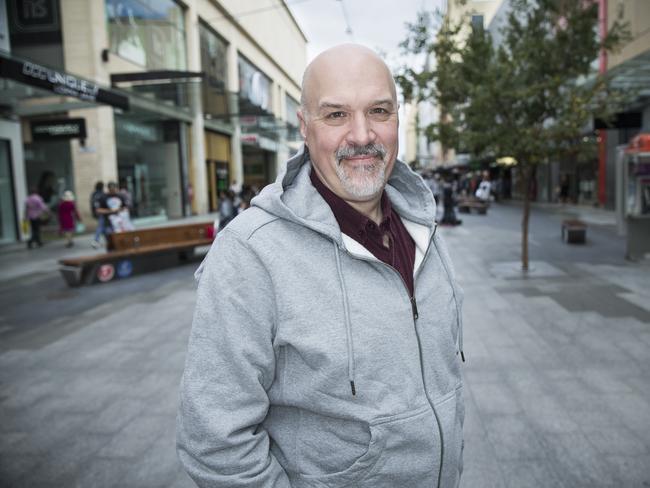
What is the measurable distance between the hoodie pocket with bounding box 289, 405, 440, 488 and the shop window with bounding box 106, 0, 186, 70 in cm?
2026

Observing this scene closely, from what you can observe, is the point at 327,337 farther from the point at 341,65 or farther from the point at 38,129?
the point at 38,129

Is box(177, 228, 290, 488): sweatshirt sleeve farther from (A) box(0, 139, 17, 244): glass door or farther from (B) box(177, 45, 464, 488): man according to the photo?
(A) box(0, 139, 17, 244): glass door

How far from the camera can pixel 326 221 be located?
141 cm

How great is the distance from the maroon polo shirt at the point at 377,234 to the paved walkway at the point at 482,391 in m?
1.97

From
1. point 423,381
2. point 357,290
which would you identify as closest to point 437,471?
point 423,381

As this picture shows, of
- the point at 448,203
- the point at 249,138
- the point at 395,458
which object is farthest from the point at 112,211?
the point at 249,138

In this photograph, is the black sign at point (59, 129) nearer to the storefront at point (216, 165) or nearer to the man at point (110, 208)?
the man at point (110, 208)

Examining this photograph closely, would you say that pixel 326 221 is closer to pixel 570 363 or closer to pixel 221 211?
pixel 570 363

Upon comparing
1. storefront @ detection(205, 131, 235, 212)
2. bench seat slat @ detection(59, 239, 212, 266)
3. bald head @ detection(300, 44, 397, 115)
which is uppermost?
storefront @ detection(205, 131, 235, 212)

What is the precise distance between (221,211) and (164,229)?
249 centimetres

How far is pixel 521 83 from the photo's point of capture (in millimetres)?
8195

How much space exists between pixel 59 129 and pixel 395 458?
58.2 ft

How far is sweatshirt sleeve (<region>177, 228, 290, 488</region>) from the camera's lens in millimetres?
1259

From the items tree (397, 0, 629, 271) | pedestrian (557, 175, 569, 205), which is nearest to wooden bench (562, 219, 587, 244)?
tree (397, 0, 629, 271)
